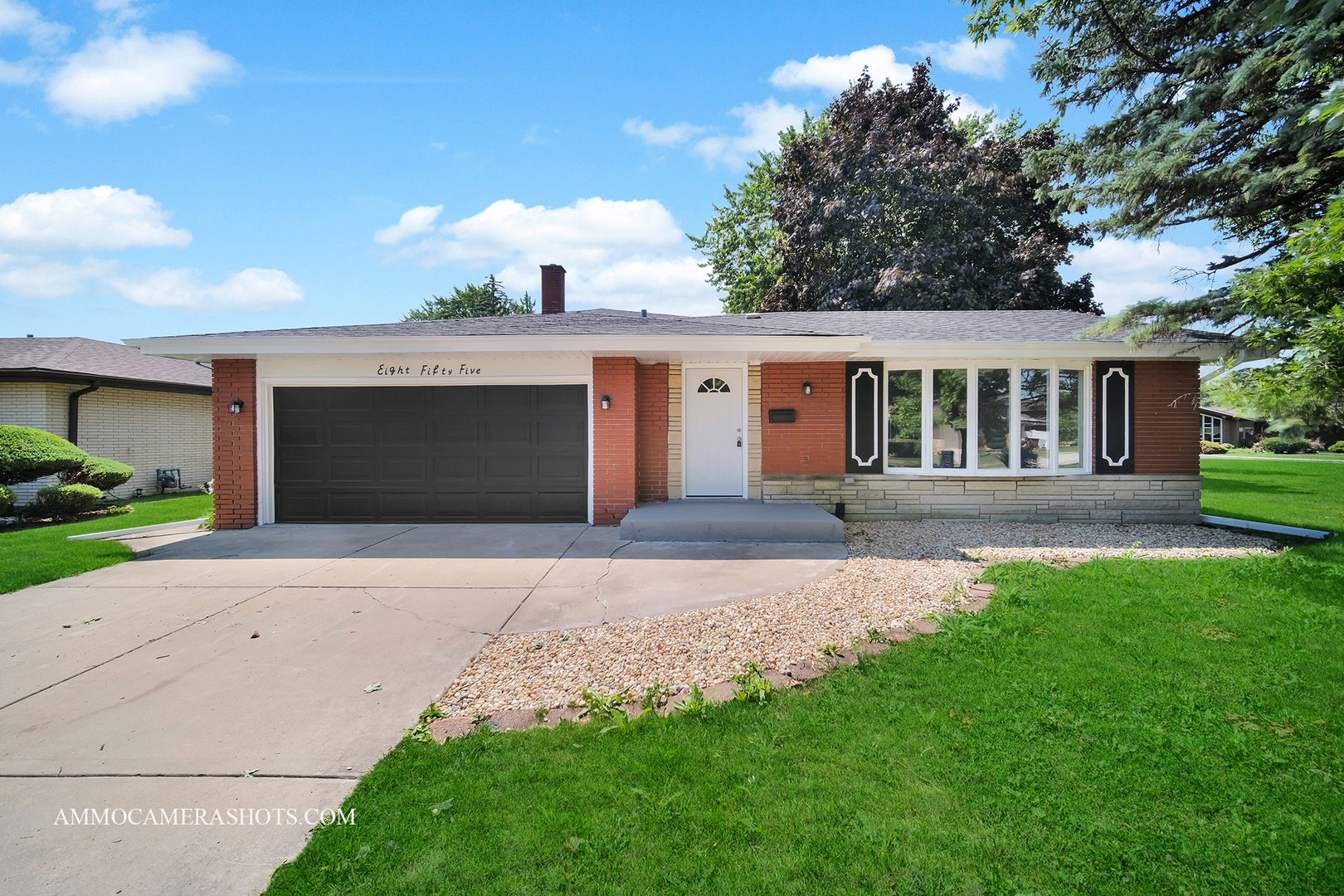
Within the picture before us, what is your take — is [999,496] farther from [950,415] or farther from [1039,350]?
[1039,350]

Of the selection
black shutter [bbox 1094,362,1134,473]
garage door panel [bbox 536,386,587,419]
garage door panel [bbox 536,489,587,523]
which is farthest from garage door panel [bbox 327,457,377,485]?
black shutter [bbox 1094,362,1134,473]

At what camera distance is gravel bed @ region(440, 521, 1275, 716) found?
11.3ft

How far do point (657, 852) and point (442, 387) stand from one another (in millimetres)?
8025

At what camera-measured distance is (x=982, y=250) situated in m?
17.9

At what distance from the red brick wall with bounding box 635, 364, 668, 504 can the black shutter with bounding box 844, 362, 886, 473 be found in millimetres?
2858

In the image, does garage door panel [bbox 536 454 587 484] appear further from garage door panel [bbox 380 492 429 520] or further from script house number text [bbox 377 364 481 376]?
garage door panel [bbox 380 492 429 520]

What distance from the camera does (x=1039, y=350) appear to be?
851 centimetres

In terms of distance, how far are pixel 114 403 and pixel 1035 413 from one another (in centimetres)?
1896

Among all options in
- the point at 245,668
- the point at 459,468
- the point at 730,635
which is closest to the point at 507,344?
the point at 459,468

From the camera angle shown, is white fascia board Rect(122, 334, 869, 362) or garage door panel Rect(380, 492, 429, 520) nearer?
white fascia board Rect(122, 334, 869, 362)

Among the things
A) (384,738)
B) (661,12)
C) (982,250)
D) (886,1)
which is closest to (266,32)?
(661,12)

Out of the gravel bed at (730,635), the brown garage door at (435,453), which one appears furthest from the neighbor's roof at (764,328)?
the gravel bed at (730,635)

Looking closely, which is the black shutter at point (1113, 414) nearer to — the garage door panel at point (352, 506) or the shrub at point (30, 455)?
the garage door panel at point (352, 506)

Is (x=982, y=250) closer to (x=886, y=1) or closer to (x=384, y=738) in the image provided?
Result: (x=886, y=1)
